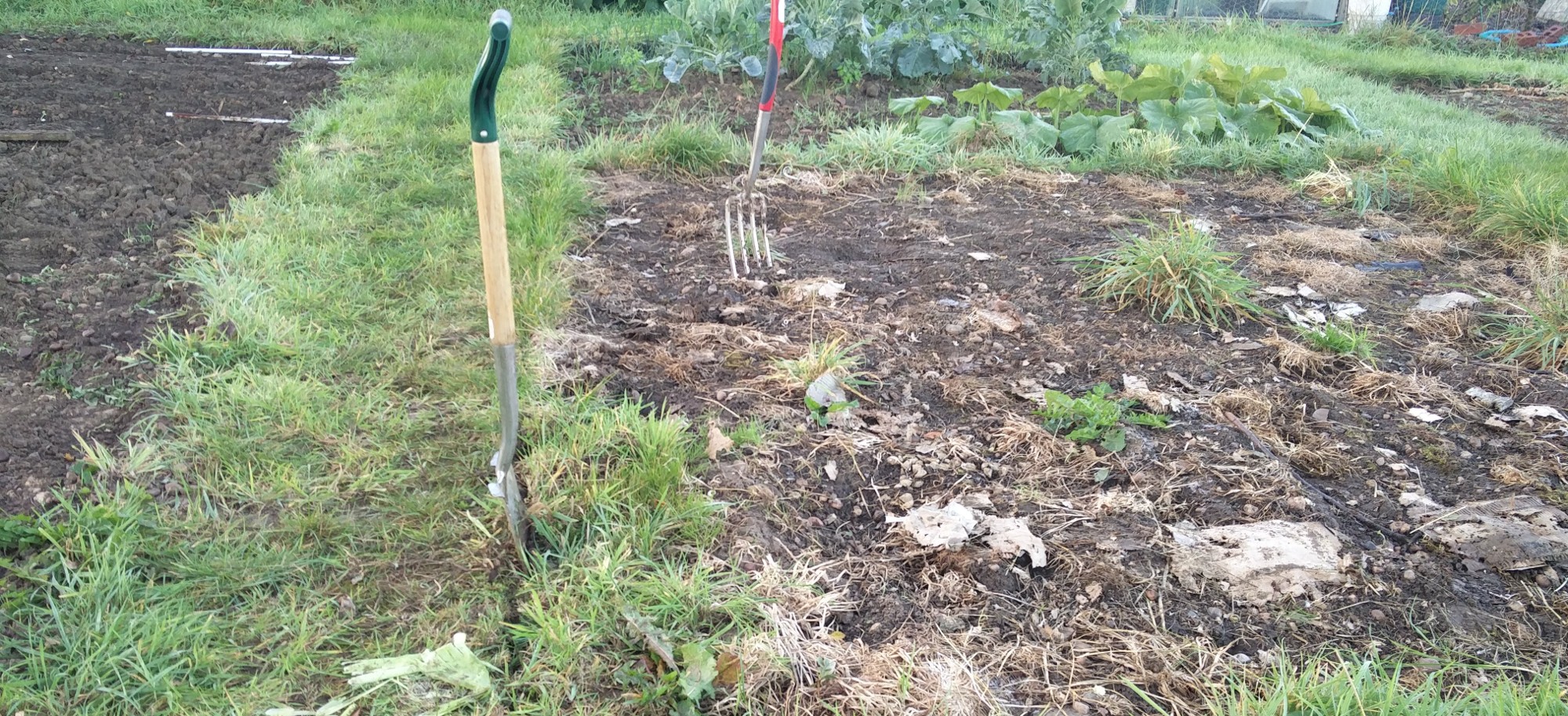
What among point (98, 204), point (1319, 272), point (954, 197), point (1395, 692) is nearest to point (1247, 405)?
point (1395, 692)

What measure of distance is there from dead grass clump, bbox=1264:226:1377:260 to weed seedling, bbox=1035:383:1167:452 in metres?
1.77

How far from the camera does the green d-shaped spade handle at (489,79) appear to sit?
1.55 m

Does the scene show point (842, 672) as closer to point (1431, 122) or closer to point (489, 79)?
point (489, 79)

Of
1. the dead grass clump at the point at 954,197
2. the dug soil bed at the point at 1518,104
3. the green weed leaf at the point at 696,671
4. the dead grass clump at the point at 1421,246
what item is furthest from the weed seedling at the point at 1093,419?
the dug soil bed at the point at 1518,104

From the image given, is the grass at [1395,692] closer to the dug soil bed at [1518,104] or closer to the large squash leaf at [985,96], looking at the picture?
the large squash leaf at [985,96]

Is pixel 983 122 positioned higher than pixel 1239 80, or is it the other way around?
pixel 1239 80

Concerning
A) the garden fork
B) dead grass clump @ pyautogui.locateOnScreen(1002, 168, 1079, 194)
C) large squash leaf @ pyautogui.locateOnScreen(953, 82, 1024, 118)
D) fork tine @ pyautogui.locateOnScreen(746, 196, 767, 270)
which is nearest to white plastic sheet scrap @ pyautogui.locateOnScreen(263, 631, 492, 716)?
the garden fork

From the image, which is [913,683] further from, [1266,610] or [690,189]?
[690,189]

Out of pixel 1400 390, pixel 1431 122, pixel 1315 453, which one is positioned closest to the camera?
pixel 1315 453

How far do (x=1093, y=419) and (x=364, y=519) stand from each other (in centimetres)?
177

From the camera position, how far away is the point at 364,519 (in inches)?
84.2

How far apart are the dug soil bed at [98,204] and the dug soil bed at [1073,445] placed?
116 centimetres

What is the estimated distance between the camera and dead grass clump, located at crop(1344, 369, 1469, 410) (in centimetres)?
272

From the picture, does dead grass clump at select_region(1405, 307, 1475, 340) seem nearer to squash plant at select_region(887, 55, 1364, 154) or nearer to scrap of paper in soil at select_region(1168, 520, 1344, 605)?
scrap of paper in soil at select_region(1168, 520, 1344, 605)
